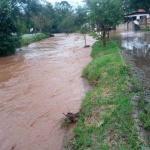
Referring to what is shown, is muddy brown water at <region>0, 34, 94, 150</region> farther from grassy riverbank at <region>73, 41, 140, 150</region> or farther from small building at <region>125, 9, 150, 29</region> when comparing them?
small building at <region>125, 9, 150, 29</region>

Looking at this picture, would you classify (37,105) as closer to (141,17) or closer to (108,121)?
(108,121)

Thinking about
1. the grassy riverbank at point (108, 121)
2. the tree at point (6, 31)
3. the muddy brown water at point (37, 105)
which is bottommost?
the muddy brown water at point (37, 105)

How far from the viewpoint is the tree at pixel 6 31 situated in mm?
18828

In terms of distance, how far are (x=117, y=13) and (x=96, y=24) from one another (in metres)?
1.57

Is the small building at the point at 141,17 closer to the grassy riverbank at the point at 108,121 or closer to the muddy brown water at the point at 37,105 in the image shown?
the muddy brown water at the point at 37,105

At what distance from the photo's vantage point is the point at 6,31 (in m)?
19.8

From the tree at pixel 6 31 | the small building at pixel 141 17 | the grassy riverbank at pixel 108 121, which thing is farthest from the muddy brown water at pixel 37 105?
the small building at pixel 141 17

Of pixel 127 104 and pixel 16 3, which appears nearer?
pixel 127 104

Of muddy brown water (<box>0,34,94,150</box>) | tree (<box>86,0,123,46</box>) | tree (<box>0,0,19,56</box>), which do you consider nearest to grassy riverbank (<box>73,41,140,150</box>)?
muddy brown water (<box>0,34,94,150</box>)

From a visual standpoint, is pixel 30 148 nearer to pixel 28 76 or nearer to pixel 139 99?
pixel 139 99

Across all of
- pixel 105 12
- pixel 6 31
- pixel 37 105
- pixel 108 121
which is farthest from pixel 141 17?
pixel 108 121

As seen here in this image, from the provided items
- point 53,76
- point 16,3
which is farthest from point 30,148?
point 16,3

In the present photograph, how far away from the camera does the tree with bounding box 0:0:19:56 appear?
61.8 feet

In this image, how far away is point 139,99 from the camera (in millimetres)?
5672
